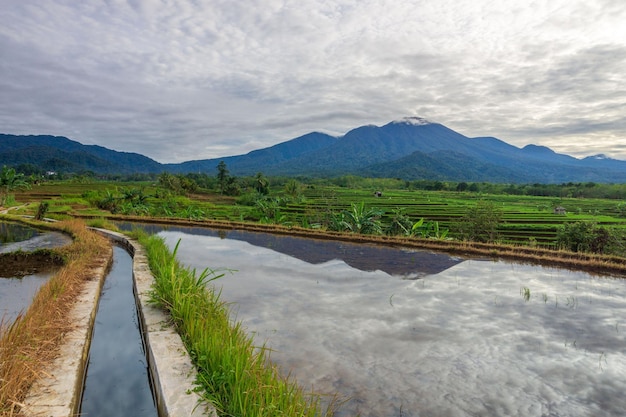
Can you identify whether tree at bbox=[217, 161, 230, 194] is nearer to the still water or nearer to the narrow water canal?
the still water

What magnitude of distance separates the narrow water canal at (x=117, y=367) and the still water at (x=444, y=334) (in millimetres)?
1301

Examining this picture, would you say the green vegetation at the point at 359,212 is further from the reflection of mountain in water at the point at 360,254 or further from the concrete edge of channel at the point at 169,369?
the concrete edge of channel at the point at 169,369

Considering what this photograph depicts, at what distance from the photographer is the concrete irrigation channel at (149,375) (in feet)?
8.72

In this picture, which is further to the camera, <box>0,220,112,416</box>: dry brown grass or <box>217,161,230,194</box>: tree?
<box>217,161,230,194</box>: tree

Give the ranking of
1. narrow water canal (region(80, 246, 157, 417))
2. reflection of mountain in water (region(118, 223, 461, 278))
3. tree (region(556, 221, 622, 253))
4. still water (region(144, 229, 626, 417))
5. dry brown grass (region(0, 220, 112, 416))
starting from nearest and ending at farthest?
dry brown grass (region(0, 220, 112, 416))
narrow water canal (region(80, 246, 157, 417))
still water (region(144, 229, 626, 417))
reflection of mountain in water (region(118, 223, 461, 278))
tree (region(556, 221, 622, 253))

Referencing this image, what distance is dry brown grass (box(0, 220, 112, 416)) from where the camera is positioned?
2627mm

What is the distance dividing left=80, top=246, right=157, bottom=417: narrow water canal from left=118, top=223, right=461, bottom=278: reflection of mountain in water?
14.9 ft

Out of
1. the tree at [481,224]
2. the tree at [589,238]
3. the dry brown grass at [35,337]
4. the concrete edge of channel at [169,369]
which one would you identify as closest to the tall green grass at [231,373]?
the concrete edge of channel at [169,369]

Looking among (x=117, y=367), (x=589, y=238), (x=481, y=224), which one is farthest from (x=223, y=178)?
(x=117, y=367)

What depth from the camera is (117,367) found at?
3.86 meters

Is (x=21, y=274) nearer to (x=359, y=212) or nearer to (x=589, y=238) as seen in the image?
(x=359, y=212)

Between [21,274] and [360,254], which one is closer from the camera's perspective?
[21,274]

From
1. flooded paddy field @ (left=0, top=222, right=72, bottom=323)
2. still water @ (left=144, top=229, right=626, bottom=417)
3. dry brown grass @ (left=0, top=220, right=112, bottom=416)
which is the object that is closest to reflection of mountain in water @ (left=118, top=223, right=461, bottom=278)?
A: still water @ (left=144, top=229, right=626, bottom=417)

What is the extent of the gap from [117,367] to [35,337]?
2.67 feet
